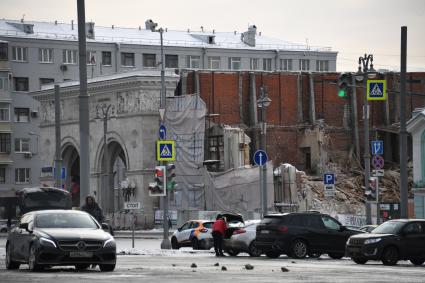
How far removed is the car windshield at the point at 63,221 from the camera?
2869cm

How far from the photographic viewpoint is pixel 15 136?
12019cm

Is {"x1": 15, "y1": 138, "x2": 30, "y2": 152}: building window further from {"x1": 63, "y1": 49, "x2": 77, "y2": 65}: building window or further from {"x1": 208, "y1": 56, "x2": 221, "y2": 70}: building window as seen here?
{"x1": 208, "y1": 56, "x2": 221, "y2": 70}: building window

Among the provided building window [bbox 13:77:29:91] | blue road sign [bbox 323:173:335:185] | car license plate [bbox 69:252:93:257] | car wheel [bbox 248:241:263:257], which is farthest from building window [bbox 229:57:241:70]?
car license plate [bbox 69:252:93:257]

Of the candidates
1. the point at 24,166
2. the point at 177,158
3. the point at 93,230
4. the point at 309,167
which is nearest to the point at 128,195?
the point at 177,158

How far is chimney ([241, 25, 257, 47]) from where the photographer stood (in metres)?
130

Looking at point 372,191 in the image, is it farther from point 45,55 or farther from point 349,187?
point 45,55

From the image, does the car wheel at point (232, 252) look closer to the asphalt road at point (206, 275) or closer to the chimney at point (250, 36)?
the asphalt road at point (206, 275)

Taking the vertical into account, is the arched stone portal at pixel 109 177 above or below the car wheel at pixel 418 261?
above

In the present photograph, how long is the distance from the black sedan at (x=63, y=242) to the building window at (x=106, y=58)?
306ft

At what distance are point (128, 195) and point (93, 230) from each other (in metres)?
67.0

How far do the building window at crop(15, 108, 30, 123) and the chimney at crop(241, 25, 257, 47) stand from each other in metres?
24.8

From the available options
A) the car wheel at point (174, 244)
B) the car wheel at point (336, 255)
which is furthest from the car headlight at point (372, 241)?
the car wheel at point (174, 244)

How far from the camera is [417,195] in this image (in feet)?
223

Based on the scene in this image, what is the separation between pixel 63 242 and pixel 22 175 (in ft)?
307
